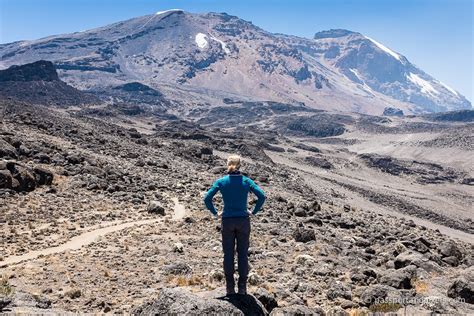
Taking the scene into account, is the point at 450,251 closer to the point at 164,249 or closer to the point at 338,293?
the point at 338,293

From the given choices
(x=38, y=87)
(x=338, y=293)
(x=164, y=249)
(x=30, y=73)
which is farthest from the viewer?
(x=30, y=73)

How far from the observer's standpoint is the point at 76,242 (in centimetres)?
1509

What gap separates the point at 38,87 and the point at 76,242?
421 ft

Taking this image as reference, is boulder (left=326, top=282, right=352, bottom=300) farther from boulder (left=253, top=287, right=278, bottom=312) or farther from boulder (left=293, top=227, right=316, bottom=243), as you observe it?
boulder (left=293, top=227, right=316, bottom=243)

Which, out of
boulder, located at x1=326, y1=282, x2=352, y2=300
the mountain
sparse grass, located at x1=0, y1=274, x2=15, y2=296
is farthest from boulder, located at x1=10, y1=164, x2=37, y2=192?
the mountain

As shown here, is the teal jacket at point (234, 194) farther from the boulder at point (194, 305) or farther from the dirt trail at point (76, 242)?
the dirt trail at point (76, 242)

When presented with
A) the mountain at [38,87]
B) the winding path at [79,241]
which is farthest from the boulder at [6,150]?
the mountain at [38,87]

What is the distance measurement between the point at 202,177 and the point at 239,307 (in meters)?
25.6

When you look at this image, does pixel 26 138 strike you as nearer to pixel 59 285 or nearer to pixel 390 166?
pixel 59 285

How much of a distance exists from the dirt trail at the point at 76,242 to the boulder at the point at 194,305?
6.73 m

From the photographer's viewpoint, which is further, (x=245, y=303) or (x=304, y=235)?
(x=304, y=235)

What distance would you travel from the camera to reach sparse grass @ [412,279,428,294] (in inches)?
400

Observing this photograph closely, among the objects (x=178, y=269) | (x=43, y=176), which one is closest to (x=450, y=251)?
(x=178, y=269)

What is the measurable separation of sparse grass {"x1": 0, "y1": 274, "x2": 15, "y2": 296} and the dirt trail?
1715mm
